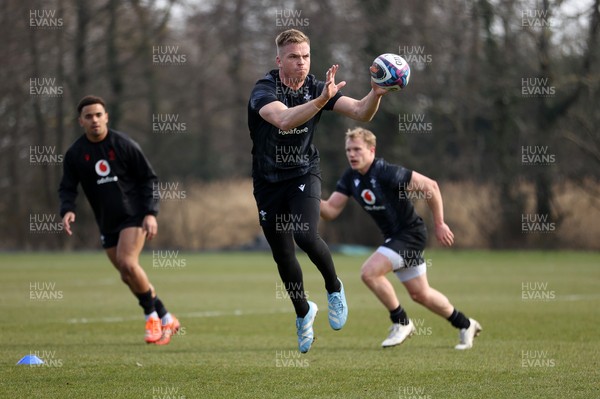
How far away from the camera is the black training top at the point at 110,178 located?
1070cm

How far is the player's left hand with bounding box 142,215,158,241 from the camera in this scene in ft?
34.7

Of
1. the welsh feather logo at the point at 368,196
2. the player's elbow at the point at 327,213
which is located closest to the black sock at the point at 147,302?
the player's elbow at the point at 327,213

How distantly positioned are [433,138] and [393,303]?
25331 mm

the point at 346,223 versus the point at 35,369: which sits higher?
the point at 35,369

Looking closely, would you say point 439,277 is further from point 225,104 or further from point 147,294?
point 225,104

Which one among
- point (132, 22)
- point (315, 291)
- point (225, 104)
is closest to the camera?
point (315, 291)

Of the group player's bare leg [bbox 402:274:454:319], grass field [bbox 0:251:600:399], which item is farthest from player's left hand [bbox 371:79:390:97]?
player's bare leg [bbox 402:274:454:319]

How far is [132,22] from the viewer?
37.7 meters

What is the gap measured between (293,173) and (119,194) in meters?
3.36

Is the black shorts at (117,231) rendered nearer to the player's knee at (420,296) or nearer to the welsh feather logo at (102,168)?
the welsh feather logo at (102,168)

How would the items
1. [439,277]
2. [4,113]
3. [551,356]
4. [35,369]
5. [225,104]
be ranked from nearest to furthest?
[35,369] < [551,356] < [439,277] < [4,113] < [225,104]

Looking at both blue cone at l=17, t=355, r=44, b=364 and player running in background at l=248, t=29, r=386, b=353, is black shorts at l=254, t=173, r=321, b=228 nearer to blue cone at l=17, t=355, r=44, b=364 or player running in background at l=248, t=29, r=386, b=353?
player running in background at l=248, t=29, r=386, b=353

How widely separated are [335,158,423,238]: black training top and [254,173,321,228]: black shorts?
7.45 ft

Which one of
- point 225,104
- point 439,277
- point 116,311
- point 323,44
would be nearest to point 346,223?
point 323,44
